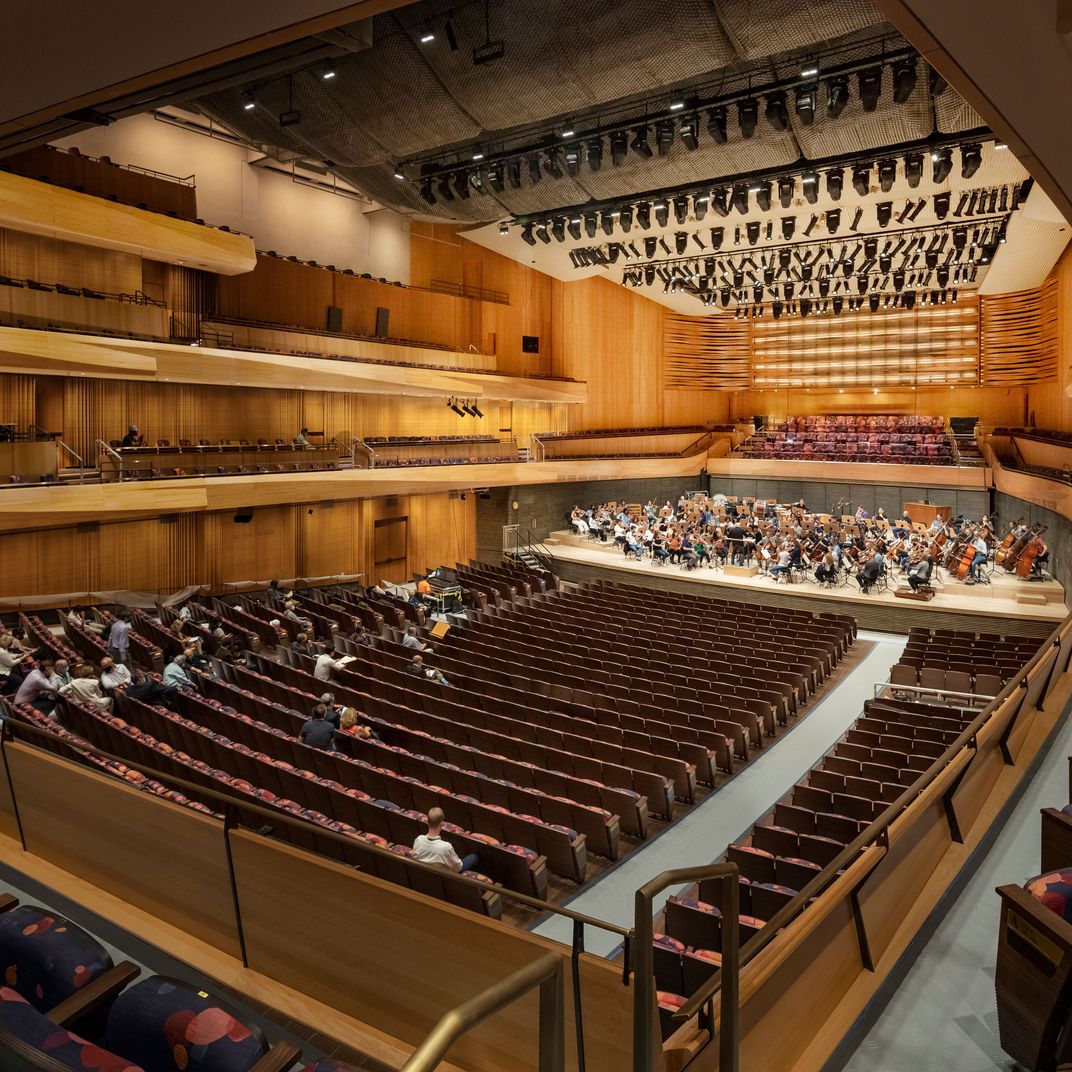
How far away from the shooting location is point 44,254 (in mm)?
12352

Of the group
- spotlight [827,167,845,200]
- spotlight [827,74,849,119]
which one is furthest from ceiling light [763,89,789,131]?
spotlight [827,167,845,200]

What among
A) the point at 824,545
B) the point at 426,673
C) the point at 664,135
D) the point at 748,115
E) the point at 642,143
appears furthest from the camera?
the point at 824,545

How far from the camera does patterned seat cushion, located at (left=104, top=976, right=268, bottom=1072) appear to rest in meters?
1.93

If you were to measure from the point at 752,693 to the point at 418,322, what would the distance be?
1378cm

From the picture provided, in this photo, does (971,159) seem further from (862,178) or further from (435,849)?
(435,849)

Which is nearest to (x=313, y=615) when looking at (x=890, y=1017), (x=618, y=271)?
(x=890, y=1017)

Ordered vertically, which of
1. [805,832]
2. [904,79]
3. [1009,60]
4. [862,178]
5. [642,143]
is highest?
[642,143]

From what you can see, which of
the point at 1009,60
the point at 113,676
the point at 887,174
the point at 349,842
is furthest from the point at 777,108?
the point at 349,842

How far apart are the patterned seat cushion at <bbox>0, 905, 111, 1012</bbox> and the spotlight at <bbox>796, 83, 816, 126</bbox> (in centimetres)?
1046

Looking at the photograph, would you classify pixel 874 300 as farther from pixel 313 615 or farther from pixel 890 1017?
pixel 890 1017

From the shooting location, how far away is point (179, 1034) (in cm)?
197

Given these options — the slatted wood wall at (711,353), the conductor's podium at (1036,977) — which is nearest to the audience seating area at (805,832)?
the conductor's podium at (1036,977)

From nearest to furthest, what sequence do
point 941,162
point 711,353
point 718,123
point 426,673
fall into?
point 426,673, point 718,123, point 941,162, point 711,353

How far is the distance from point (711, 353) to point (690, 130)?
1676 centimetres
